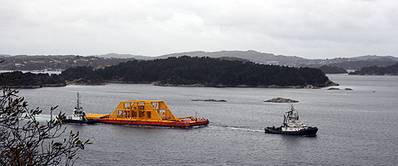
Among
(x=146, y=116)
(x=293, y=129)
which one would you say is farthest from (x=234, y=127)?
(x=146, y=116)

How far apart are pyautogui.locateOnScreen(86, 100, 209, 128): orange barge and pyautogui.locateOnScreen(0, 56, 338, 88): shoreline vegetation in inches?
2715

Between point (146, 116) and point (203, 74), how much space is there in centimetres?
8568

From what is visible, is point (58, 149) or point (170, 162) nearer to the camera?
point (58, 149)

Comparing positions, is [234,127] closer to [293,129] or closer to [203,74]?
[293,129]

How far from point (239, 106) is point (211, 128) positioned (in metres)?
24.8

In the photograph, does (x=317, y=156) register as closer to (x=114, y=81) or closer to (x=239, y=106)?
(x=239, y=106)

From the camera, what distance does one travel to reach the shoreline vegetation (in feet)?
418

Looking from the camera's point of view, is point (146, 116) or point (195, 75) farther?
point (195, 75)

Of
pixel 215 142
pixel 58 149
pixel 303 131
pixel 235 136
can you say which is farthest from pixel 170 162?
pixel 58 149

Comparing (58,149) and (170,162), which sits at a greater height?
(58,149)

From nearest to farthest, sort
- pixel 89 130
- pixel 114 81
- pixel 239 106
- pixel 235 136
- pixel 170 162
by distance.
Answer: pixel 170 162 → pixel 235 136 → pixel 89 130 → pixel 239 106 → pixel 114 81

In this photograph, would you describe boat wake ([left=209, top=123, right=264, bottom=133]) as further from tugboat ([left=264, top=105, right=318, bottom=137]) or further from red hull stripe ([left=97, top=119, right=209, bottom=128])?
tugboat ([left=264, top=105, right=318, bottom=137])

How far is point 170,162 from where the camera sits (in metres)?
29.8

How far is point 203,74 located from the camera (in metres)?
135
